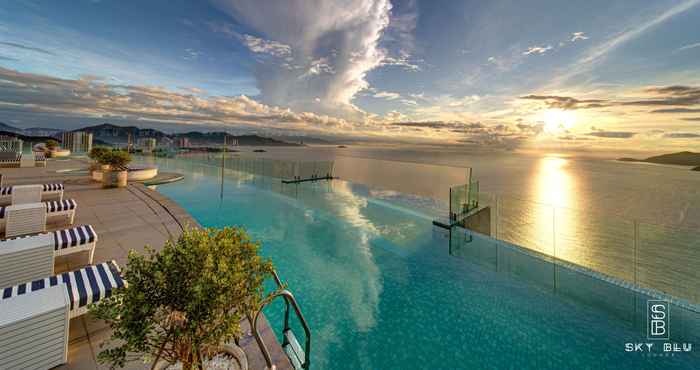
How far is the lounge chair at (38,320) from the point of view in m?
1.88

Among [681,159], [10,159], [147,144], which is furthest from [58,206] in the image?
[681,159]

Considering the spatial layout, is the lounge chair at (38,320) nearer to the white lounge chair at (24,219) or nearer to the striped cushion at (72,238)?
the striped cushion at (72,238)

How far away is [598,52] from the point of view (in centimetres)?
1134

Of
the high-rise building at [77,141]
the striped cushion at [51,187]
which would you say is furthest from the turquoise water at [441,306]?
the high-rise building at [77,141]

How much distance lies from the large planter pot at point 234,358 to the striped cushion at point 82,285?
0.91 meters

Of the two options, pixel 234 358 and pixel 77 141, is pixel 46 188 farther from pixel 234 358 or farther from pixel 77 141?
pixel 77 141

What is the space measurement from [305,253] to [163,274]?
17.5ft

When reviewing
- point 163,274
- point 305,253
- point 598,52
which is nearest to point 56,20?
point 305,253

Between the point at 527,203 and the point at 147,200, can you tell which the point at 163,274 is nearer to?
the point at 147,200

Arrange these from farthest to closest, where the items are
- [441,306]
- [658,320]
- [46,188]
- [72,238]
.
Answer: [46,188]
[441,306]
[658,320]
[72,238]


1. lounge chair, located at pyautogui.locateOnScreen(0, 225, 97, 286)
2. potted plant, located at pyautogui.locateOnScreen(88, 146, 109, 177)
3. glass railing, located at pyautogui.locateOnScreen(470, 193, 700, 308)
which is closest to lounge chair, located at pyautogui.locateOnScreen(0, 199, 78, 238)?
lounge chair, located at pyautogui.locateOnScreen(0, 225, 97, 286)

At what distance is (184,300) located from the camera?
5.30ft

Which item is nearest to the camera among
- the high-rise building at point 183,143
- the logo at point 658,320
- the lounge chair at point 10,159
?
the logo at point 658,320

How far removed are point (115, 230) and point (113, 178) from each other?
6.12 m
